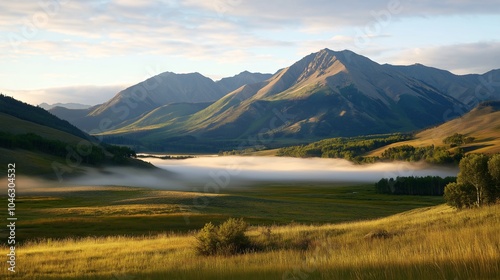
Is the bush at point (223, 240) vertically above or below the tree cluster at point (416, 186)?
above

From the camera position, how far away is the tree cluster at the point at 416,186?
158 meters

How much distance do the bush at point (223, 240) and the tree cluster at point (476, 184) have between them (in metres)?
26.7

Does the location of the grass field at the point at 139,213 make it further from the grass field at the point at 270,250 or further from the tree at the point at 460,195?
the tree at the point at 460,195

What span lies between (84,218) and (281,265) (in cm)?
5302

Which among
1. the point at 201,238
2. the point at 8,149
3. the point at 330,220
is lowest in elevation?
the point at 330,220

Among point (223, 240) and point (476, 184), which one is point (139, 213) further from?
point (223, 240)

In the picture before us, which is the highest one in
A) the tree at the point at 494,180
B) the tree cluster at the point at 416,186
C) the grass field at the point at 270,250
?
the tree at the point at 494,180

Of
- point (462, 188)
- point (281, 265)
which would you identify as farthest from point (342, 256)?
point (462, 188)

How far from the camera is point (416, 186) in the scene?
160 metres

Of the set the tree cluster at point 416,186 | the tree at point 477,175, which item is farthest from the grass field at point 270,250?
the tree cluster at point 416,186

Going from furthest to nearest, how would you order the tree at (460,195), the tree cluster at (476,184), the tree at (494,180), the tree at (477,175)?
1. the tree at (460,195)
2. the tree at (477,175)
3. the tree cluster at (476,184)
4. the tree at (494,180)

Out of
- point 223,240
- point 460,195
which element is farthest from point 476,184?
point 223,240

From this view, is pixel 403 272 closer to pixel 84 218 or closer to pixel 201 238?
pixel 201 238

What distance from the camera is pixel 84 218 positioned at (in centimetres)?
6262
